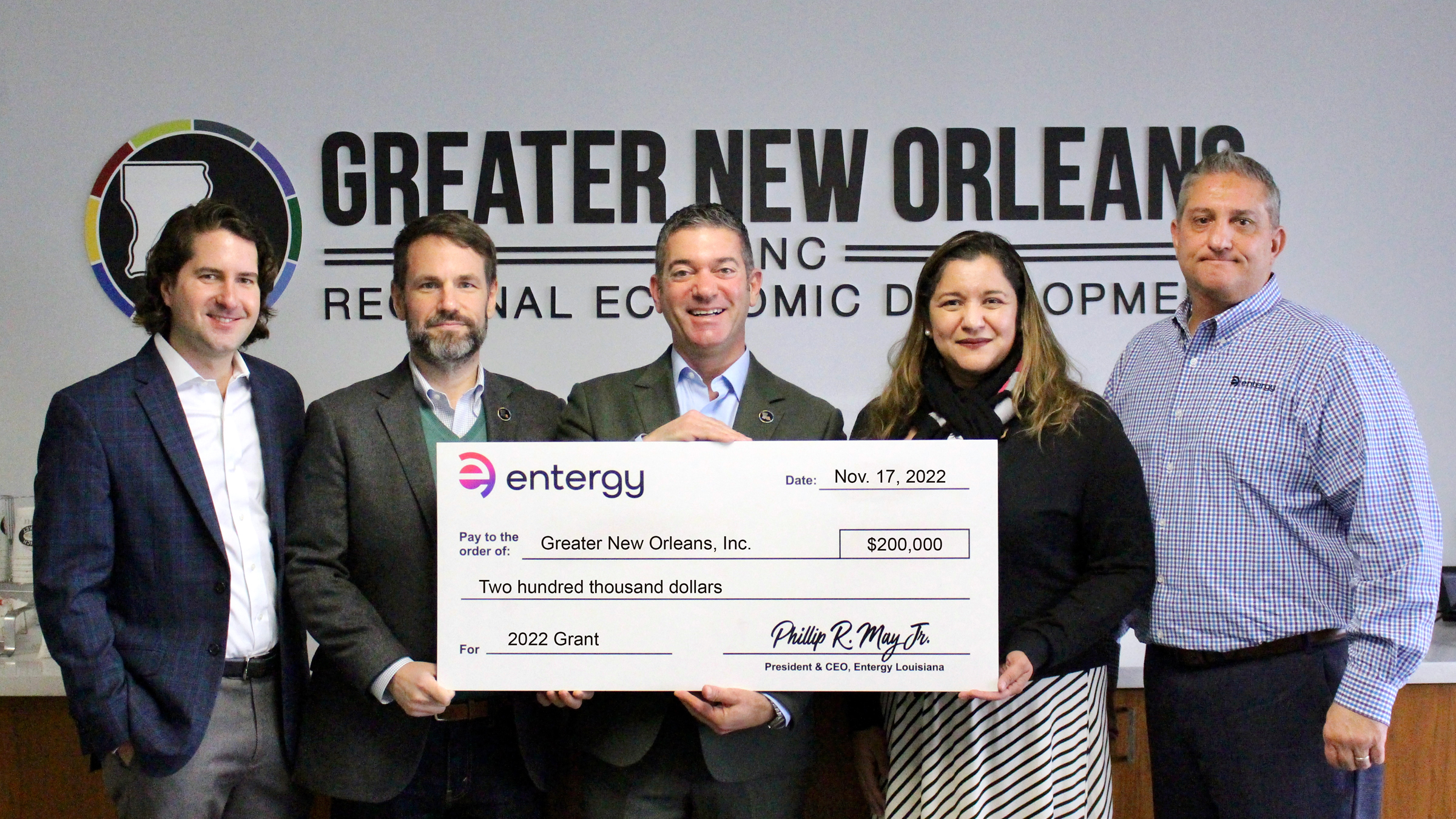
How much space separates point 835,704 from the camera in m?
2.05

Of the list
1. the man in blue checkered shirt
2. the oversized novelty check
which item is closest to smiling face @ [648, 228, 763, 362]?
the oversized novelty check

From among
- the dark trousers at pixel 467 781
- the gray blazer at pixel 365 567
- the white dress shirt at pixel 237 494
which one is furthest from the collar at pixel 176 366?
the dark trousers at pixel 467 781

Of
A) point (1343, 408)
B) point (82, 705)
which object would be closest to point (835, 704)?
point (1343, 408)

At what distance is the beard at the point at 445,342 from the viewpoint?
72.2 inches

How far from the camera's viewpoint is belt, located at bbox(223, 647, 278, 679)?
5.94 feet

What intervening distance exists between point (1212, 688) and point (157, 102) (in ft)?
11.4

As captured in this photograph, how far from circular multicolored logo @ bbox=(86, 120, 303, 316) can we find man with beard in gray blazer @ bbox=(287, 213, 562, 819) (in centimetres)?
172

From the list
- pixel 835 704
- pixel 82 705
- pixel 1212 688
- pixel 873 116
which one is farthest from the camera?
pixel 873 116

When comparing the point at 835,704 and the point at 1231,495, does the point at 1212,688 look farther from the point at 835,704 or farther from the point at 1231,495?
the point at 835,704

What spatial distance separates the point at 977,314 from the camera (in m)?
1.72

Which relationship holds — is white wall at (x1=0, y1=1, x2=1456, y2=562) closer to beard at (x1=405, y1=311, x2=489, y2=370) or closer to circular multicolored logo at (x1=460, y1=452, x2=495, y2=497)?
beard at (x1=405, y1=311, x2=489, y2=370)

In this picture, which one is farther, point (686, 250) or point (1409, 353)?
point (1409, 353)

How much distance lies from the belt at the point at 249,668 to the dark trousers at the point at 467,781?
270mm

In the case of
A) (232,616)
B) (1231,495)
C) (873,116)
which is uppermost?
(873,116)
